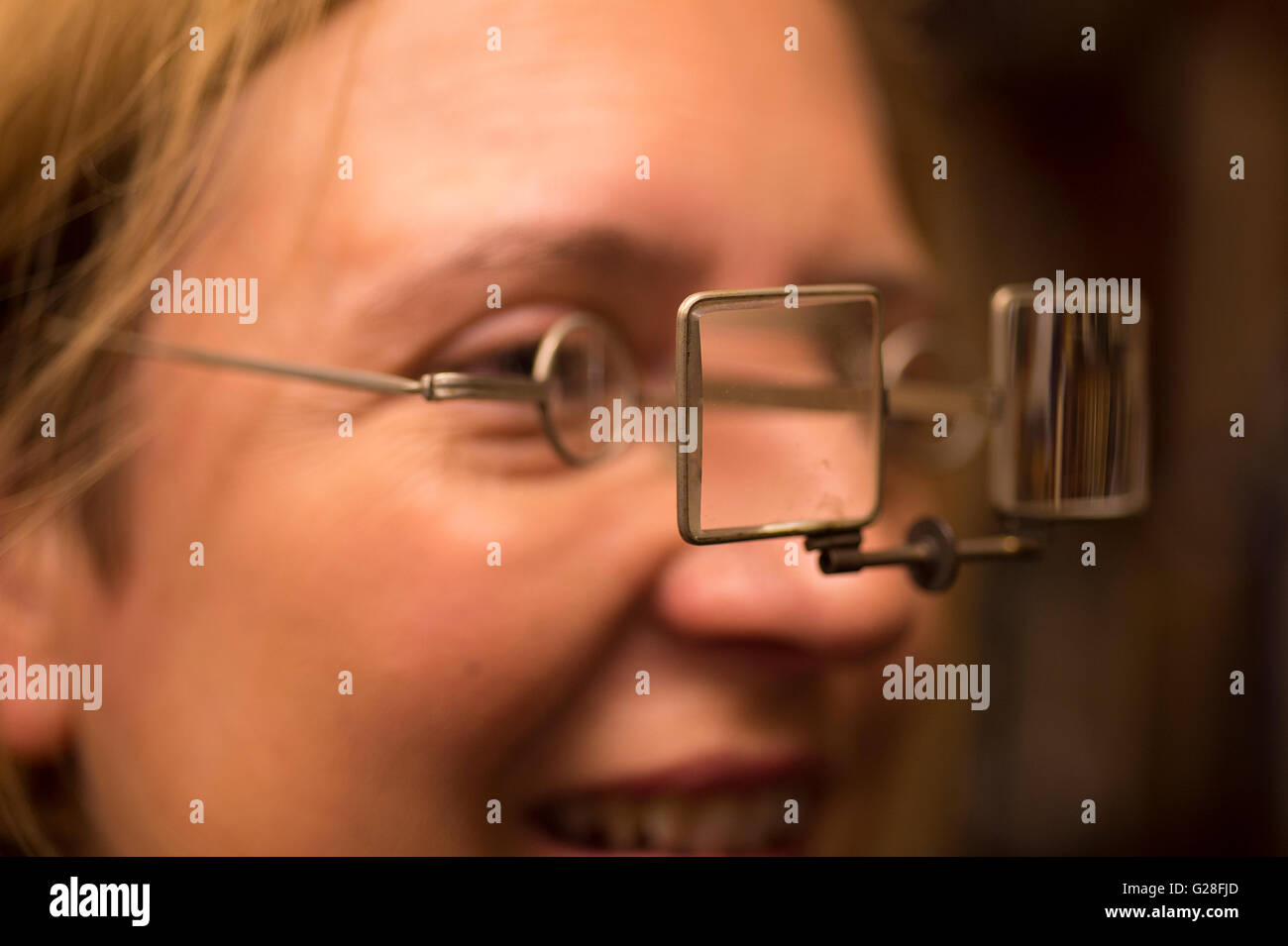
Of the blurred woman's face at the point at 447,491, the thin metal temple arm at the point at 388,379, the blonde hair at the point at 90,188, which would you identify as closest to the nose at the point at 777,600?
the blurred woman's face at the point at 447,491

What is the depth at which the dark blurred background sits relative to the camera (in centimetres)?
73

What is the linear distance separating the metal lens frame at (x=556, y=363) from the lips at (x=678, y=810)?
0.15 m

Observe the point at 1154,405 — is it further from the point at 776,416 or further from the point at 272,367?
the point at 272,367

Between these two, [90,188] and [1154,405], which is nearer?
[90,188]

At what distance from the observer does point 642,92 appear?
0.46 metres

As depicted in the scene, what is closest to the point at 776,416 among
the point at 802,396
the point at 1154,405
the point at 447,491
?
the point at 802,396

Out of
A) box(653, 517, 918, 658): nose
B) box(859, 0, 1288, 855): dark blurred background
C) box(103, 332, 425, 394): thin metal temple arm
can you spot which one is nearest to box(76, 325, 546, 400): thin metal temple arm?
box(103, 332, 425, 394): thin metal temple arm

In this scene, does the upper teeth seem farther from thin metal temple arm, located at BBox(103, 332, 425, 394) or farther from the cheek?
thin metal temple arm, located at BBox(103, 332, 425, 394)

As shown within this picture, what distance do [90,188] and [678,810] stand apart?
40 centimetres

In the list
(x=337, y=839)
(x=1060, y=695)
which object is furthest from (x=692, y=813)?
(x=1060, y=695)

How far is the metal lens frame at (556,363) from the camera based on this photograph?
448 mm

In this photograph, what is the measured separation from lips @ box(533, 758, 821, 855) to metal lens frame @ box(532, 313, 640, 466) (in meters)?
0.15

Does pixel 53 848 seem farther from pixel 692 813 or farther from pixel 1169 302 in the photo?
pixel 1169 302

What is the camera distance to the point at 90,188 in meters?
0.48
